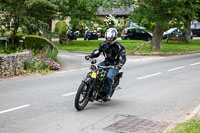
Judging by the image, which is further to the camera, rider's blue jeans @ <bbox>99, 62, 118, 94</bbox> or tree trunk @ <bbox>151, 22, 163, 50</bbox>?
tree trunk @ <bbox>151, 22, 163, 50</bbox>

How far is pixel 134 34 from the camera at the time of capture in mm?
45906

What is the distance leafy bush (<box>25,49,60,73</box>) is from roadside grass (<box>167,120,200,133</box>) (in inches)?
386

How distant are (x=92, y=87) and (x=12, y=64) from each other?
7148 mm

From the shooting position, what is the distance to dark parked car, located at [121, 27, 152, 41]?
45509 millimetres

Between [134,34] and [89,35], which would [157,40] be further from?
[134,34]

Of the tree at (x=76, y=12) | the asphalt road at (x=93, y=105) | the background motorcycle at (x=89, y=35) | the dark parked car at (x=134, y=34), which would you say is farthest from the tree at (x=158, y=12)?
the dark parked car at (x=134, y=34)

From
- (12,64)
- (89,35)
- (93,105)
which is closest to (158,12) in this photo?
(12,64)

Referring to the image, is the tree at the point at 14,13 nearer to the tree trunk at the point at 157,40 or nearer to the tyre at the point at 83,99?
the tyre at the point at 83,99

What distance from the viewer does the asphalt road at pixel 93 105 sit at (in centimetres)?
759

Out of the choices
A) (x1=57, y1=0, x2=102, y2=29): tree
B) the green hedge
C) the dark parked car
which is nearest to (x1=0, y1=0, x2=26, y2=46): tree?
the green hedge

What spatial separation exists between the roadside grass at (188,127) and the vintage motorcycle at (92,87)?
89.2 inches

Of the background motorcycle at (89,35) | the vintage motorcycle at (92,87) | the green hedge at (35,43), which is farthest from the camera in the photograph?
the background motorcycle at (89,35)

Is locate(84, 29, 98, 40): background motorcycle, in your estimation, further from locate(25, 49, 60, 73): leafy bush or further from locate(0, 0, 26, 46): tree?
locate(25, 49, 60, 73): leafy bush

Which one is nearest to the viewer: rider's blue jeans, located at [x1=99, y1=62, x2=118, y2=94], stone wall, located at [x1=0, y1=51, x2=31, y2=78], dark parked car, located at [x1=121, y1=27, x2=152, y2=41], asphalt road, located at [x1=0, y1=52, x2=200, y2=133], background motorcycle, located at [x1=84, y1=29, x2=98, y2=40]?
asphalt road, located at [x1=0, y1=52, x2=200, y2=133]
